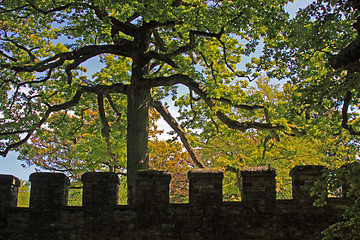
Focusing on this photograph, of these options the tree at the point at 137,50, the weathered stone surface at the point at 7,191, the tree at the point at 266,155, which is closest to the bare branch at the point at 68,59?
the tree at the point at 137,50

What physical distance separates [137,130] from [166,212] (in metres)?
5.40

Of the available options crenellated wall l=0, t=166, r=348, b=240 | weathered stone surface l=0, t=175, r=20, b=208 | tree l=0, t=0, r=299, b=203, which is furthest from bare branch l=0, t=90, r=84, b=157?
crenellated wall l=0, t=166, r=348, b=240

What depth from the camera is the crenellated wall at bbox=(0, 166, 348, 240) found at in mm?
8227

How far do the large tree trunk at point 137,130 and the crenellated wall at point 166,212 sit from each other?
3.97 metres

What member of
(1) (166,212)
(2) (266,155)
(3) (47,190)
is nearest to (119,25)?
(3) (47,190)

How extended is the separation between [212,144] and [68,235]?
14.3 m

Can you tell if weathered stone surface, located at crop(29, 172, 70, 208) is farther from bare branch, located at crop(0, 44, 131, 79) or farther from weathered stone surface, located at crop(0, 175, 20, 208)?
bare branch, located at crop(0, 44, 131, 79)

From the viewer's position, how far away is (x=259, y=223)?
824 cm

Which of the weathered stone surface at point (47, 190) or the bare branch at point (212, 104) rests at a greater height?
the bare branch at point (212, 104)

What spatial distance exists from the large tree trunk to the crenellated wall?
3.97 m

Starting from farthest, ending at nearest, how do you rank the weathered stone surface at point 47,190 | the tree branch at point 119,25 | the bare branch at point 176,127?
the bare branch at point 176,127 < the tree branch at point 119,25 < the weathered stone surface at point 47,190

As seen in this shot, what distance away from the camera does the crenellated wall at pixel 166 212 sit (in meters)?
8.23

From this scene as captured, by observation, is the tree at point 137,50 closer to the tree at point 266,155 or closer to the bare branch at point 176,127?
A: the bare branch at point 176,127

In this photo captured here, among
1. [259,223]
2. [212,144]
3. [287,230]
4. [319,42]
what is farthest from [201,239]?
[212,144]
